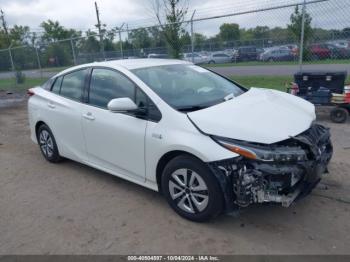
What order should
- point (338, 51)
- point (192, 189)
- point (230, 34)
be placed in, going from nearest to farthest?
point (192, 189) → point (338, 51) → point (230, 34)

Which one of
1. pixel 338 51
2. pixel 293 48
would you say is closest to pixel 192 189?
pixel 338 51

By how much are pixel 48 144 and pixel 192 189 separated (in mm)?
2951

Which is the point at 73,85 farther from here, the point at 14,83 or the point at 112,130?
the point at 14,83

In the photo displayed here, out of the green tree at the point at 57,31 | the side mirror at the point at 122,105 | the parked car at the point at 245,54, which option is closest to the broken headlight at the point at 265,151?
the side mirror at the point at 122,105

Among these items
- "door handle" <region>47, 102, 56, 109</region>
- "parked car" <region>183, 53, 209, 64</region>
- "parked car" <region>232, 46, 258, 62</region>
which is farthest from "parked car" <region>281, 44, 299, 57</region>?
"door handle" <region>47, 102, 56, 109</region>

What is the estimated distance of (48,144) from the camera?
5.27m

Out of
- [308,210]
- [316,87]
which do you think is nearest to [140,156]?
[308,210]

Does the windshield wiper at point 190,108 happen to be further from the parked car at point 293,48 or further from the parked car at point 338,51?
the parked car at point 293,48

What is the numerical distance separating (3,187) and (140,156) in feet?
7.38

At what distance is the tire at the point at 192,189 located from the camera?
10.2ft

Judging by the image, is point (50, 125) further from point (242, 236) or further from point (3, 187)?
point (242, 236)

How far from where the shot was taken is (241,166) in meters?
2.96

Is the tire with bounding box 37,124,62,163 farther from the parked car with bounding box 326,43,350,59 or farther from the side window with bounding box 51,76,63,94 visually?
the parked car with bounding box 326,43,350,59

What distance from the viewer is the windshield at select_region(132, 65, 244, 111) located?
3.62 m
